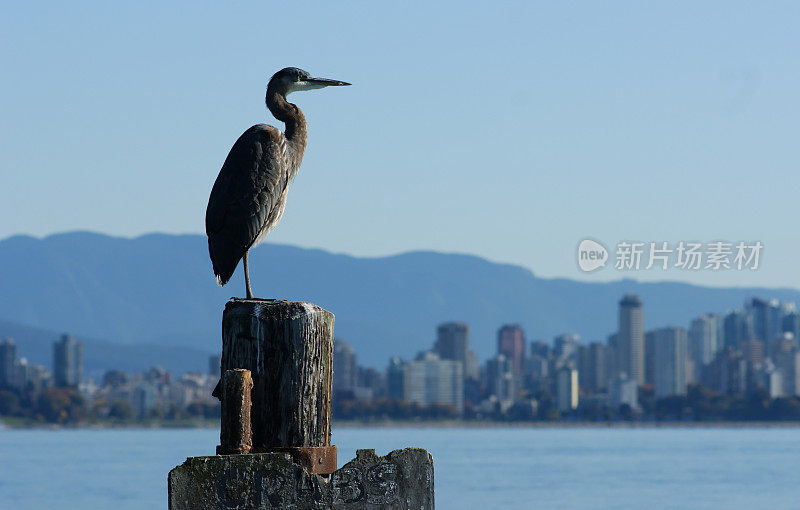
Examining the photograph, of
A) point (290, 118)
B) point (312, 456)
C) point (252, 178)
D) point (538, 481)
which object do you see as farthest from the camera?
point (538, 481)

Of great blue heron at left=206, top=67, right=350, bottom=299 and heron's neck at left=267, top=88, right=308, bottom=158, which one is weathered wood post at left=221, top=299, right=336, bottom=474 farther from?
heron's neck at left=267, top=88, right=308, bottom=158

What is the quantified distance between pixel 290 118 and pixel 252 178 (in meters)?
0.59

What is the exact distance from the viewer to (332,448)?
6613 millimetres

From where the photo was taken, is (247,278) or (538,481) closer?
(247,278)

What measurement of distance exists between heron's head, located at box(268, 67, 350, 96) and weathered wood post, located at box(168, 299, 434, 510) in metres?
2.91

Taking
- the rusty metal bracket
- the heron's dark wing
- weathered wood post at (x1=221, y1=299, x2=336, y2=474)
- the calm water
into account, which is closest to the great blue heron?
the heron's dark wing

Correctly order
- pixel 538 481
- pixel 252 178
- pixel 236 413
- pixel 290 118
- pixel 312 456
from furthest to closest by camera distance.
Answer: pixel 538 481 < pixel 290 118 < pixel 252 178 < pixel 312 456 < pixel 236 413

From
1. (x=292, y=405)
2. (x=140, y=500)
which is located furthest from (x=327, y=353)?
(x=140, y=500)

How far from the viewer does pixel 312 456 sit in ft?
21.3

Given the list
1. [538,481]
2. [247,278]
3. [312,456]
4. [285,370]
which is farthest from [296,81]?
[538,481]

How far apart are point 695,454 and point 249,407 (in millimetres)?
156336

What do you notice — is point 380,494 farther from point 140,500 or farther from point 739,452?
point 739,452

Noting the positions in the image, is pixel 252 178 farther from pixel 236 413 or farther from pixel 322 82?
pixel 236 413

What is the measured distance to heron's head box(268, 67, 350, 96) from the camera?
9.58m
